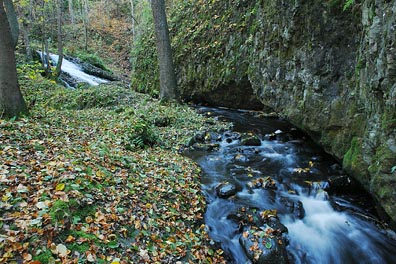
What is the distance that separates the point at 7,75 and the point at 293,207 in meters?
7.55

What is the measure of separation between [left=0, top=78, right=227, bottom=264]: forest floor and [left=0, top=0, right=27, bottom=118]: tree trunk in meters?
0.48

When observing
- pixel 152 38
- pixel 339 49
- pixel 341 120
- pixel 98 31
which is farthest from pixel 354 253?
pixel 98 31

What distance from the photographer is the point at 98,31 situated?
131 feet

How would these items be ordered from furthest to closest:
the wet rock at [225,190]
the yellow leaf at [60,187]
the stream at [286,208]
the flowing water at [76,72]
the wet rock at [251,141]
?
1. the flowing water at [76,72]
2. the wet rock at [251,141]
3. the wet rock at [225,190]
4. the stream at [286,208]
5. the yellow leaf at [60,187]

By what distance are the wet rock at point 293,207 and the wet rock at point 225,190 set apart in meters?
1.04

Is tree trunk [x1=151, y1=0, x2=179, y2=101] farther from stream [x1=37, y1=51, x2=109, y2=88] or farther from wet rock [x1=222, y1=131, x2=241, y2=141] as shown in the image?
stream [x1=37, y1=51, x2=109, y2=88]

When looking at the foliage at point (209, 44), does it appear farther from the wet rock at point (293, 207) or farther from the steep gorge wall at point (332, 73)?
the wet rock at point (293, 207)

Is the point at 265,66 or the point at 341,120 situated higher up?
the point at 265,66

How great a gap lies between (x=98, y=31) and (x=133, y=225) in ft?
133

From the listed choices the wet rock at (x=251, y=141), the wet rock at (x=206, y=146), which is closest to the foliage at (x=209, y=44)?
the wet rock at (x=251, y=141)

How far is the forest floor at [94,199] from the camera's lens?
3416 mm

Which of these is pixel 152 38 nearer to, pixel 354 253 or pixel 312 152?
pixel 312 152

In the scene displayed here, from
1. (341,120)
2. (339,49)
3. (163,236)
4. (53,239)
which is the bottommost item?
(163,236)

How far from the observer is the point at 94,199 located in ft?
14.3
